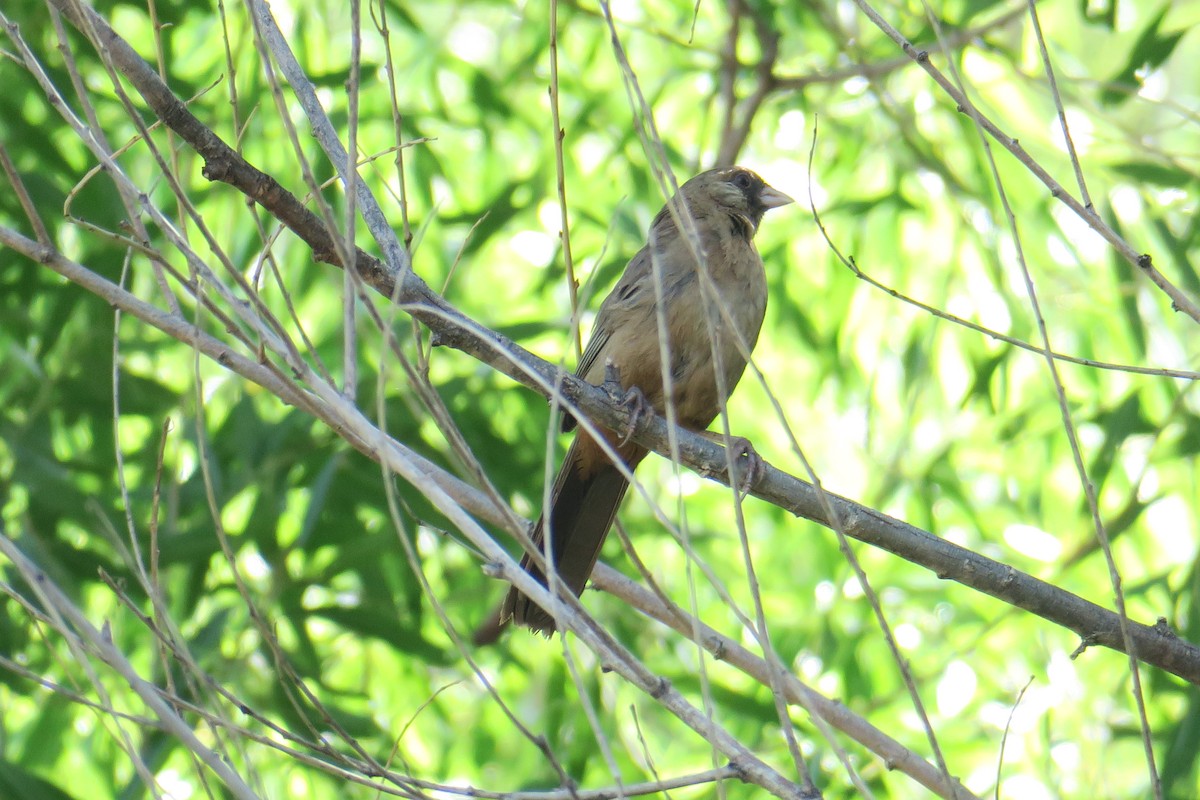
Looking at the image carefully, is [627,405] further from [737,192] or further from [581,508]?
[737,192]

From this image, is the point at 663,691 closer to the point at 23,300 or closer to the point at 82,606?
the point at 82,606

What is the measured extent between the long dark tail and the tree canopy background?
0.74ft

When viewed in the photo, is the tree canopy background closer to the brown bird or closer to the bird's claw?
the brown bird

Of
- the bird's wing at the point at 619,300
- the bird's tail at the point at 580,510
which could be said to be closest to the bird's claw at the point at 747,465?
the bird's tail at the point at 580,510

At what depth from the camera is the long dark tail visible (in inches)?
161

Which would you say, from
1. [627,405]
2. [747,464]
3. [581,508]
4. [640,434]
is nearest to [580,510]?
[581,508]

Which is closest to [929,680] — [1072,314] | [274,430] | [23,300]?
[1072,314]

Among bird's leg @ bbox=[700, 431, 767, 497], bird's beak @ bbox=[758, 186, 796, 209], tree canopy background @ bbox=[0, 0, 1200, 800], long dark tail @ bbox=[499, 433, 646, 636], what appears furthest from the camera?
bird's beak @ bbox=[758, 186, 796, 209]

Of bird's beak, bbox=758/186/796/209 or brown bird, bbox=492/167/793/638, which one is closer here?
brown bird, bbox=492/167/793/638

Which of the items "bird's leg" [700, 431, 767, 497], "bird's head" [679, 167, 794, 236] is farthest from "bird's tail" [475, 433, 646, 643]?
"bird's head" [679, 167, 794, 236]

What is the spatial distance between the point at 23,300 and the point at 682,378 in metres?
2.51

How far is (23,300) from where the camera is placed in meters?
4.84

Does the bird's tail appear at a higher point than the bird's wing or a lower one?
lower

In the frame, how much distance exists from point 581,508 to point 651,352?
59 centimetres
